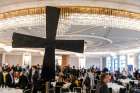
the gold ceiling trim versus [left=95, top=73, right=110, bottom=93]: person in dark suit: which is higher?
the gold ceiling trim

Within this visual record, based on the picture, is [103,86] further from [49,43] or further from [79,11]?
[79,11]

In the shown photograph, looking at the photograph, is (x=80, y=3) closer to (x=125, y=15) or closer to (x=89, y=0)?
(x=89, y=0)

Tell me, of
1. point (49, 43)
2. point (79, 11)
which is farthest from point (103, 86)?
point (79, 11)

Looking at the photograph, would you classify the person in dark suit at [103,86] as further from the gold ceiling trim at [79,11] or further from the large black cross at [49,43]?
the gold ceiling trim at [79,11]

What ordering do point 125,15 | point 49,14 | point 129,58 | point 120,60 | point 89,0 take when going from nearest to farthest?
point 49,14
point 89,0
point 125,15
point 129,58
point 120,60

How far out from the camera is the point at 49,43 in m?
9.73

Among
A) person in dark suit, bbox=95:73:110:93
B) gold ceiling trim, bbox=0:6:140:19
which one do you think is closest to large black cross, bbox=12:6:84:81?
gold ceiling trim, bbox=0:6:140:19

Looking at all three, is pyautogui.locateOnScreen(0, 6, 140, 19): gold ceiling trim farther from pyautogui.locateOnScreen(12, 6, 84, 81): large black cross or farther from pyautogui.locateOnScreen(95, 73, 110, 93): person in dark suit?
pyautogui.locateOnScreen(95, 73, 110, 93): person in dark suit

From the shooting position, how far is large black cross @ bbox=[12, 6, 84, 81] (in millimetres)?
9594

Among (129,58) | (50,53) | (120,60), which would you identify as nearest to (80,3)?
(50,53)

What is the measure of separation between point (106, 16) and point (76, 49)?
133 inches

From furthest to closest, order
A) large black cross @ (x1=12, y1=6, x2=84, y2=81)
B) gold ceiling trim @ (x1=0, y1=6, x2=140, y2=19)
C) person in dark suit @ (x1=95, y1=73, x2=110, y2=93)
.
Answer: gold ceiling trim @ (x1=0, y1=6, x2=140, y2=19), large black cross @ (x1=12, y1=6, x2=84, y2=81), person in dark suit @ (x1=95, y1=73, x2=110, y2=93)

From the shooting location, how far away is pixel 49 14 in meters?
9.66

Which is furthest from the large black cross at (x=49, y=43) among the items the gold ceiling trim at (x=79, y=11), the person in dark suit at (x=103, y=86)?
the person in dark suit at (x=103, y=86)
